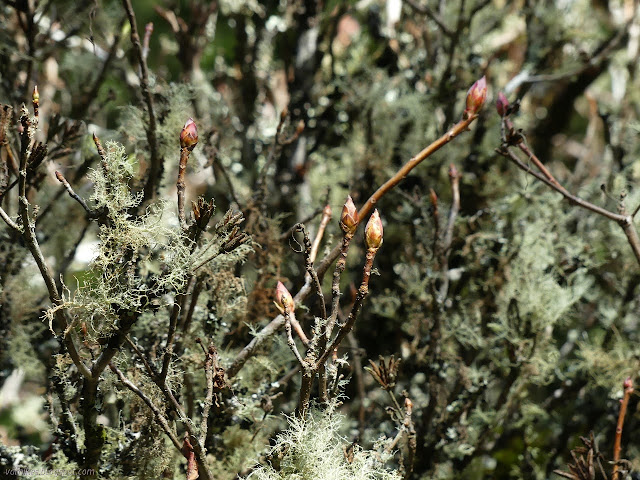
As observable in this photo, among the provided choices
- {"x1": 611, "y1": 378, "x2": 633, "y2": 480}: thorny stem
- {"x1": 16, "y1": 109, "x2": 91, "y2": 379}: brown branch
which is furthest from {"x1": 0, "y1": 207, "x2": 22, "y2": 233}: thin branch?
{"x1": 611, "y1": 378, "x2": 633, "y2": 480}: thorny stem

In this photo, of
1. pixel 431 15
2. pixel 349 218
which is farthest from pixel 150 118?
pixel 431 15

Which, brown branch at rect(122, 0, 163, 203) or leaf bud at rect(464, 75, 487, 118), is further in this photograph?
brown branch at rect(122, 0, 163, 203)

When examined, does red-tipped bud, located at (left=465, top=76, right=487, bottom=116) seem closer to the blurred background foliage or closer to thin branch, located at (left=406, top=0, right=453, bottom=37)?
the blurred background foliage

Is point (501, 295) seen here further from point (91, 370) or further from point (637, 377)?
point (91, 370)

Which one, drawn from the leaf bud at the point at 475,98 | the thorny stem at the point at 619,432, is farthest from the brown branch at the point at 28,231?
the thorny stem at the point at 619,432

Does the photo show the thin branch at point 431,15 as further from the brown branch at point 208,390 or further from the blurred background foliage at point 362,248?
the brown branch at point 208,390

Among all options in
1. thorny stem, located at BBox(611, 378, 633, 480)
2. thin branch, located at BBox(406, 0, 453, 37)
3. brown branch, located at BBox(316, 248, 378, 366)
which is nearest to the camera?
brown branch, located at BBox(316, 248, 378, 366)

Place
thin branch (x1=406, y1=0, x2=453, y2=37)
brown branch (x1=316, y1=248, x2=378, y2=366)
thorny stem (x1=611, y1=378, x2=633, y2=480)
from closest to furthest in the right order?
brown branch (x1=316, y1=248, x2=378, y2=366) → thorny stem (x1=611, y1=378, x2=633, y2=480) → thin branch (x1=406, y1=0, x2=453, y2=37)

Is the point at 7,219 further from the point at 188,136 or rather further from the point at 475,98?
the point at 475,98

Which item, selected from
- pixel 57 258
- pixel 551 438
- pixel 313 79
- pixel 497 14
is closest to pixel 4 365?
pixel 57 258
